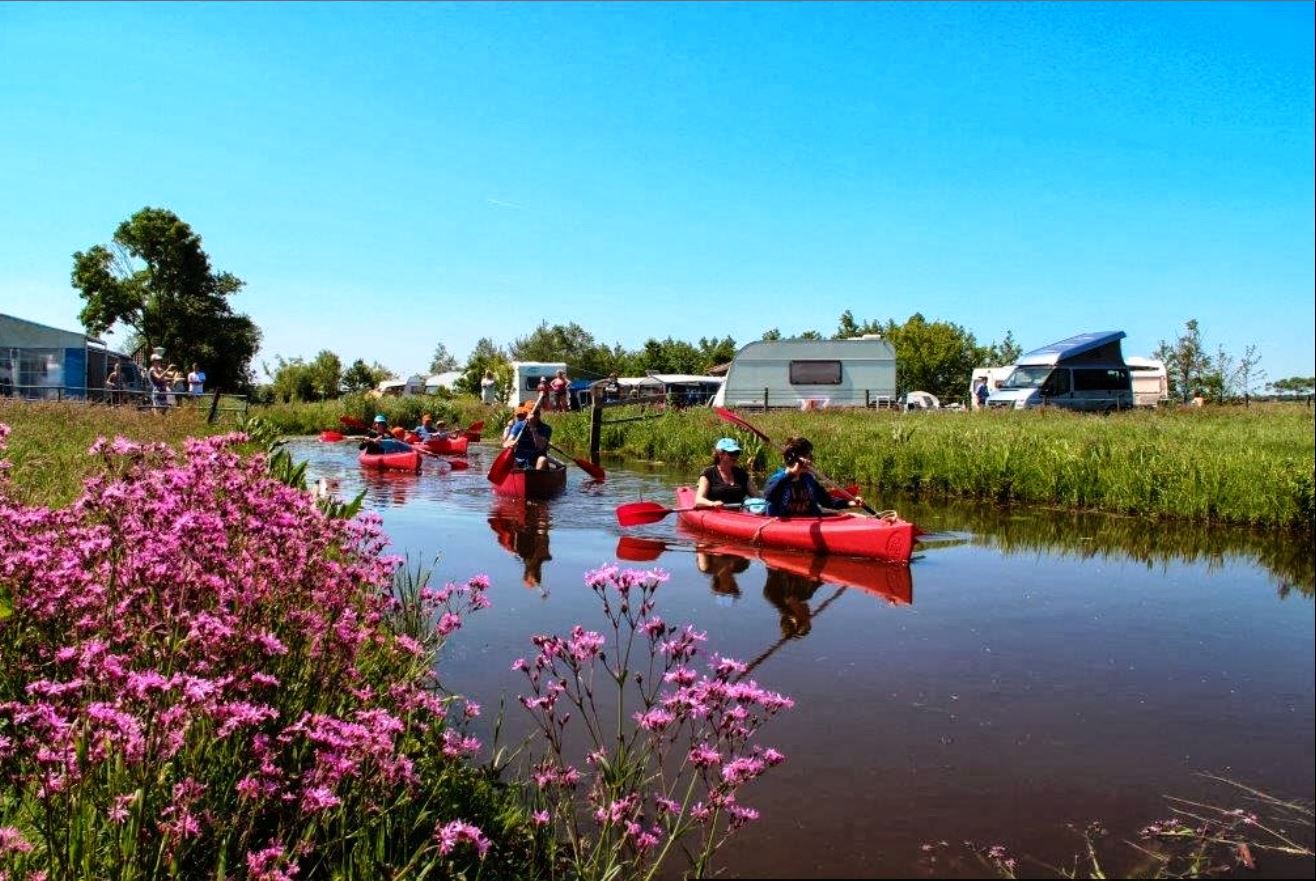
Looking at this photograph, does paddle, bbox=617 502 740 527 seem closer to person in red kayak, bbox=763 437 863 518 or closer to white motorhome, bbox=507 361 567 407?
person in red kayak, bbox=763 437 863 518

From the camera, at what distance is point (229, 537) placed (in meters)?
3.39

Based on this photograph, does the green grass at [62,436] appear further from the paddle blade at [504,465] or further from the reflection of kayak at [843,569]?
the reflection of kayak at [843,569]

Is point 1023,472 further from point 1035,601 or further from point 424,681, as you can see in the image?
point 424,681

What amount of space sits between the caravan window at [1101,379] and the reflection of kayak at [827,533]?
72.5ft

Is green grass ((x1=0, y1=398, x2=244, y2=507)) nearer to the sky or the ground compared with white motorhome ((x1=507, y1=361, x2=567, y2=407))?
nearer to the ground

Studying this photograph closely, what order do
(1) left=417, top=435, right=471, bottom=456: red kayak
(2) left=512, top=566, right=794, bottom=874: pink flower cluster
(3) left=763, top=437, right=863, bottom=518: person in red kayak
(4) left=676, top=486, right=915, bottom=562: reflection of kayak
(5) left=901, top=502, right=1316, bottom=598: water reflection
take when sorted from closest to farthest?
(2) left=512, top=566, right=794, bottom=874: pink flower cluster, (4) left=676, top=486, right=915, bottom=562: reflection of kayak, (5) left=901, top=502, right=1316, bottom=598: water reflection, (3) left=763, top=437, right=863, bottom=518: person in red kayak, (1) left=417, top=435, right=471, bottom=456: red kayak

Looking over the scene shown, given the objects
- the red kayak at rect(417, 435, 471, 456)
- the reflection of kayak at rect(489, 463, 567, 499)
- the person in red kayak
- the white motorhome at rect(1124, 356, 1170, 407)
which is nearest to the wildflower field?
the person in red kayak

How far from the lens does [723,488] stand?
12953mm

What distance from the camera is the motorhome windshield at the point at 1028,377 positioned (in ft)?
100

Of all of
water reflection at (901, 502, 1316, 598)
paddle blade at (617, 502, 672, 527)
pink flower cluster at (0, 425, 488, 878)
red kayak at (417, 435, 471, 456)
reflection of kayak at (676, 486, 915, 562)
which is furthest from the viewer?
red kayak at (417, 435, 471, 456)

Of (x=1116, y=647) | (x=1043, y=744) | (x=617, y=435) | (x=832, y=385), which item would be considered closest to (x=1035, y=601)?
(x=1116, y=647)

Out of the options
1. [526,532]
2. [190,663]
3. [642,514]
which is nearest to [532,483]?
[526,532]

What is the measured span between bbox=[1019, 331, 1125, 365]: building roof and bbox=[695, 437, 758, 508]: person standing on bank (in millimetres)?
20498

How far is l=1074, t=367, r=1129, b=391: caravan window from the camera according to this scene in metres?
30.4
